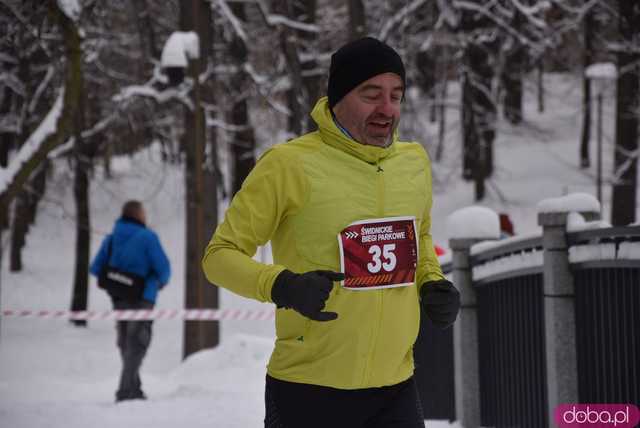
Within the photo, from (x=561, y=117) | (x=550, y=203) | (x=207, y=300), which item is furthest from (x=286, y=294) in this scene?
(x=561, y=117)

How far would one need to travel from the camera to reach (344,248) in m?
3.03

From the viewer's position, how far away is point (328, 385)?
10.1 ft

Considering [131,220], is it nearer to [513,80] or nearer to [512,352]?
[512,352]

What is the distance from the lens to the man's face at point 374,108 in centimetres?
310

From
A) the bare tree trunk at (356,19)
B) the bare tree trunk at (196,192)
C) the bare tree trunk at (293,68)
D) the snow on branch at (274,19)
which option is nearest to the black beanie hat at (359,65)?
the bare tree trunk at (196,192)

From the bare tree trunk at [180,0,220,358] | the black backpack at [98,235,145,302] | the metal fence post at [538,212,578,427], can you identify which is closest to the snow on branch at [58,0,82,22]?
the black backpack at [98,235,145,302]

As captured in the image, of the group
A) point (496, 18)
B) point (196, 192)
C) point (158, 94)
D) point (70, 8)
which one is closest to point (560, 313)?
point (70, 8)

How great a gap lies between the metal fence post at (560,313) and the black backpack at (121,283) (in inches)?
204

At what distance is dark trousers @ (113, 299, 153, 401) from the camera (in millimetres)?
9867

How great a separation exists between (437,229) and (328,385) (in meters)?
22.6

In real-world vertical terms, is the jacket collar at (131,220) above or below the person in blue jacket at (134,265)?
above

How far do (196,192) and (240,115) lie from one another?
6.54 m

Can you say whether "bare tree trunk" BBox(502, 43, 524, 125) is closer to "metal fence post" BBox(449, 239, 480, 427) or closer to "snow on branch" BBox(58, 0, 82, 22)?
"snow on branch" BBox(58, 0, 82, 22)

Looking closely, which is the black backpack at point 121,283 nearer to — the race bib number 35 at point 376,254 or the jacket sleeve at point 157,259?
the jacket sleeve at point 157,259
